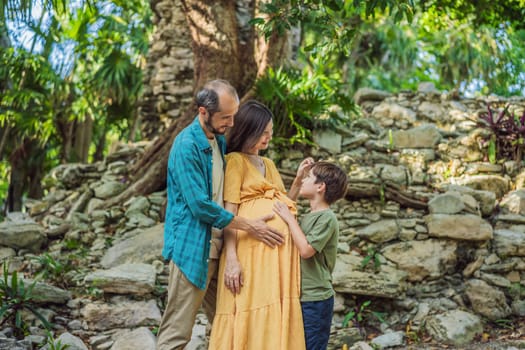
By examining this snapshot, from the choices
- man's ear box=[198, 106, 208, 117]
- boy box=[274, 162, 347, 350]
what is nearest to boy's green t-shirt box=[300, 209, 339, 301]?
boy box=[274, 162, 347, 350]

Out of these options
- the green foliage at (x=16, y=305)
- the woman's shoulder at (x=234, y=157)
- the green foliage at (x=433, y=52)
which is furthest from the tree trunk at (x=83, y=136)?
the woman's shoulder at (x=234, y=157)

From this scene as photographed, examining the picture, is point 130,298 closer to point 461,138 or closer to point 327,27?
point 327,27

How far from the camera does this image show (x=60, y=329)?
417cm

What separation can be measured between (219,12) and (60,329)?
3.77m

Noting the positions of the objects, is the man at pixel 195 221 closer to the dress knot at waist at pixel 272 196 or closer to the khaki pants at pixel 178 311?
the khaki pants at pixel 178 311

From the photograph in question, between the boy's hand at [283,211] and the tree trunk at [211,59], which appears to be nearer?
the boy's hand at [283,211]

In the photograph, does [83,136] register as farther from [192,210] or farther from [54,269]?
[192,210]

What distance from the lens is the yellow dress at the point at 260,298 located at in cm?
251

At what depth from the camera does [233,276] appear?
2555mm

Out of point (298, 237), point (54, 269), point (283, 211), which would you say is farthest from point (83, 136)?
point (298, 237)

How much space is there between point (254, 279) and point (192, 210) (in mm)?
449

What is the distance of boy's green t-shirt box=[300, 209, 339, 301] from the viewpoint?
104 inches

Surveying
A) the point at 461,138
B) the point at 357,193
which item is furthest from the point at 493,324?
the point at 461,138

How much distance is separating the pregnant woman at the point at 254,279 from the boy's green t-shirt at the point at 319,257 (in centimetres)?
5
